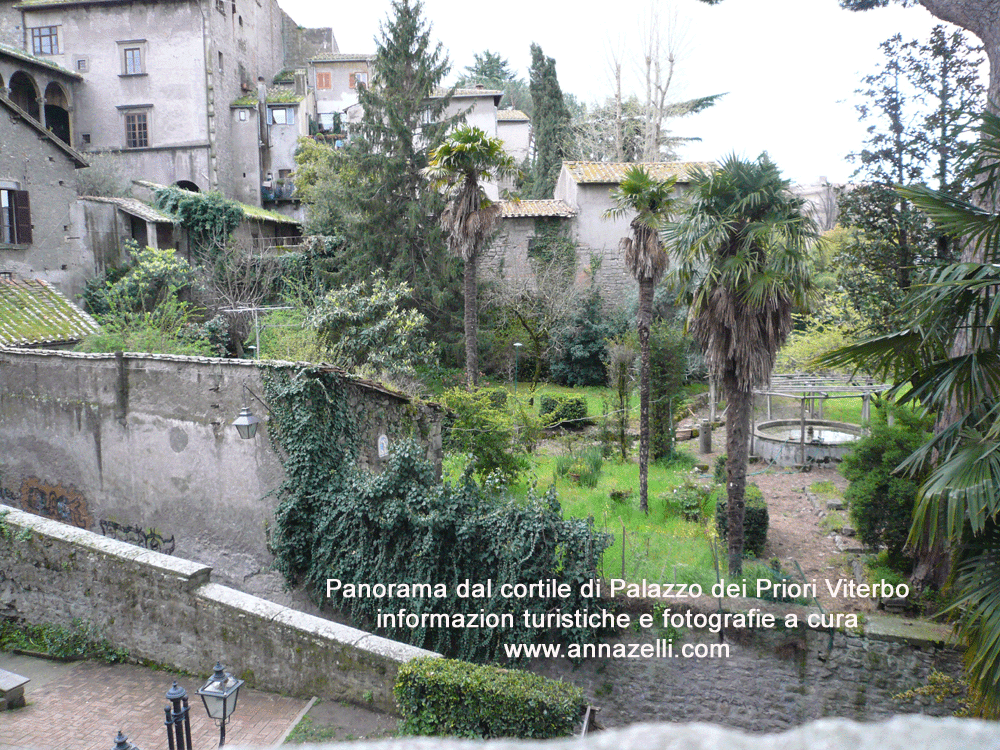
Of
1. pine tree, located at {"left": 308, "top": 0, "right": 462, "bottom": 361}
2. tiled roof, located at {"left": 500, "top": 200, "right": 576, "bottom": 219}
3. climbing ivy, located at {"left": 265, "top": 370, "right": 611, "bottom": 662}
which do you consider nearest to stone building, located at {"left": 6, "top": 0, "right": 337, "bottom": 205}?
pine tree, located at {"left": 308, "top": 0, "right": 462, "bottom": 361}

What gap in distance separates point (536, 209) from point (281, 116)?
573 inches

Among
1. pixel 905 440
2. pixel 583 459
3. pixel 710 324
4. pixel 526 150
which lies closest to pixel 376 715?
pixel 710 324

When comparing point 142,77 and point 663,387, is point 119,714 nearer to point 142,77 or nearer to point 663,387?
point 663,387

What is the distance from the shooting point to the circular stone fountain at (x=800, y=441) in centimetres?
1803

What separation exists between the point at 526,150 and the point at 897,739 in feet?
142

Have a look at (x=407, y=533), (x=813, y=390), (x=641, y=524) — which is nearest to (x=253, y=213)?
(x=641, y=524)

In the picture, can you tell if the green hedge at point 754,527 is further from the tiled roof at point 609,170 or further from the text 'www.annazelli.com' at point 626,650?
the tiled roof at point 609,170

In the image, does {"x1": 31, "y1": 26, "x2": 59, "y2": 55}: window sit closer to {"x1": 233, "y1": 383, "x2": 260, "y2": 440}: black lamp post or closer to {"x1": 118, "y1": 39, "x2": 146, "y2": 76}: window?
{"x1": 118, "y1": 39, "x2": 146, "y2": 76}: window

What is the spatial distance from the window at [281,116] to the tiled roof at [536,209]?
12.6 m

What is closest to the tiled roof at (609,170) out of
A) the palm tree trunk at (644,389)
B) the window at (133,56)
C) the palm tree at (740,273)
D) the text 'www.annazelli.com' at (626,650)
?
the palm tree trunk at (644,389)

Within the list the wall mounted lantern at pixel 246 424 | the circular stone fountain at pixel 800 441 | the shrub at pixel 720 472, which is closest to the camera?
the wall mounted lantern at pixel 246 424

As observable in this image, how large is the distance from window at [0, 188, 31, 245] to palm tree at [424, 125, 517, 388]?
10219 millimetres

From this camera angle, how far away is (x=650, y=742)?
0.71 meters

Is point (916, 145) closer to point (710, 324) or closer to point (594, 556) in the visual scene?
point (710, 324)
